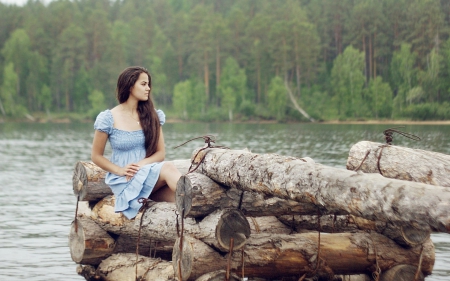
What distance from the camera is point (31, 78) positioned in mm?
99375

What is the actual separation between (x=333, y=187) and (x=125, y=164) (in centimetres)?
315

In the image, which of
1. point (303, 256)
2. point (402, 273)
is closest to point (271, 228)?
point (303, 256)

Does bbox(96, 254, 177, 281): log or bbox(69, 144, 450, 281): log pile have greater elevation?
bbox(69, 144, 450, 281): log pile


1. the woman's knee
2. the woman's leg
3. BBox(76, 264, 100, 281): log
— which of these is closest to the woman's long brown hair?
the woman's leg

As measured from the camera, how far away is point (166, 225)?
7344mm

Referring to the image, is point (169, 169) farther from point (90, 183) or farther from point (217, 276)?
point (217, 276)

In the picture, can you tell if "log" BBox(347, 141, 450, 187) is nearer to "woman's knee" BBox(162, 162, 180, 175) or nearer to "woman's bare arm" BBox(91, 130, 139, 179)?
"woman's knee" BBox(162, 162, 180, 175)

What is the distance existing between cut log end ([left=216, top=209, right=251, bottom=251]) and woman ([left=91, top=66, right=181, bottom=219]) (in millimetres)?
1359

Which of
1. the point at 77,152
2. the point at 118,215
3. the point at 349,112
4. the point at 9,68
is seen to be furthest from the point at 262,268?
the point at 9,68

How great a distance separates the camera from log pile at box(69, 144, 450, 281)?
229 inches

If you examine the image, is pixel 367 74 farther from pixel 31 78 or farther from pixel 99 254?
pixel 99 254

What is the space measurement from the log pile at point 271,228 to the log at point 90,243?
0.30 meters

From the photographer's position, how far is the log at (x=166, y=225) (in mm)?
6312

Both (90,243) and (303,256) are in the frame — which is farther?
(90,243)
